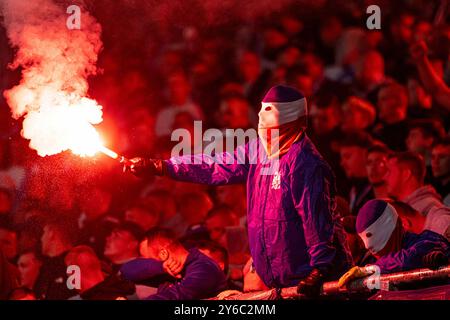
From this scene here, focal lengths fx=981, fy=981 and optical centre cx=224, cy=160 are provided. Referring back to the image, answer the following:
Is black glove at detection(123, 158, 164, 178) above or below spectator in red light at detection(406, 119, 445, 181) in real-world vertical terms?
below

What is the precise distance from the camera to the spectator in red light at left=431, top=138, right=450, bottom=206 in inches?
178

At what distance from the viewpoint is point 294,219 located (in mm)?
4047

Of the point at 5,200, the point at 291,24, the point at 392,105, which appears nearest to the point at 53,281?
the point at 5,200

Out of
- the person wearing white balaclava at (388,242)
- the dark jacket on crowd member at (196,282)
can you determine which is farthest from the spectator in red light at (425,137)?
the dark jacket on crowd member at (196,282)

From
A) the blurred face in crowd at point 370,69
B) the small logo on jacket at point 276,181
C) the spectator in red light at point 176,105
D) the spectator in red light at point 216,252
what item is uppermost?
the blurred face in crowd at point 370,69

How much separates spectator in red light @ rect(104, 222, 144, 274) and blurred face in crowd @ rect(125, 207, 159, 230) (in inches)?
1.1

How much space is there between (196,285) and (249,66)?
1267mm

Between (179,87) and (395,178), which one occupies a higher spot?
(179,87)

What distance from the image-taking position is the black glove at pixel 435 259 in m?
3.72

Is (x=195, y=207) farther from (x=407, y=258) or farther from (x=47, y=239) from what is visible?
(x=407, y=258)

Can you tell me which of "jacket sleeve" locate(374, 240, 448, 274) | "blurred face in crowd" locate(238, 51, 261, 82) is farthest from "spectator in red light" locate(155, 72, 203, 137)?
"jacket sleeve" locate(374, 240, 448, 274)

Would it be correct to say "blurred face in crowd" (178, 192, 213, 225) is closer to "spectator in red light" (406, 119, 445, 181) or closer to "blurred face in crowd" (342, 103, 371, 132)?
"blurred face in crowd" (342, 103, 371, 132)

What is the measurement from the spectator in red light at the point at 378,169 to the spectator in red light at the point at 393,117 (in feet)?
0.34

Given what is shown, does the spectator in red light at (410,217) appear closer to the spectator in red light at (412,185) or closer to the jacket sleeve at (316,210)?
the spectator in red light at (412,185)
